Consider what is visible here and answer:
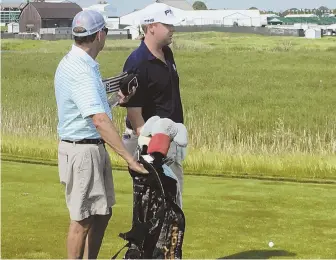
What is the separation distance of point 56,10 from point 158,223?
340ft

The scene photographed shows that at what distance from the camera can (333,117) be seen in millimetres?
19250

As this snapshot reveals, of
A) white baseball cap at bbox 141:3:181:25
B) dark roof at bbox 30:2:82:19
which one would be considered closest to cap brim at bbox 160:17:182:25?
white baseball cap at bbox 141:3:181:25

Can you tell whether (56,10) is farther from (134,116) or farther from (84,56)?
(84,56)

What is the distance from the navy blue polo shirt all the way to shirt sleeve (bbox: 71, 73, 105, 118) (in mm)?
847

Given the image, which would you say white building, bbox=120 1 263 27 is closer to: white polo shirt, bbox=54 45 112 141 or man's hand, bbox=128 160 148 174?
white polo shirt, bbox=54 45 112 141

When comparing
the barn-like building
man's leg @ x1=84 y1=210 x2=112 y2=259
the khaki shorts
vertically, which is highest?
the khaki shorts

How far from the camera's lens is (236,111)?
21484mm

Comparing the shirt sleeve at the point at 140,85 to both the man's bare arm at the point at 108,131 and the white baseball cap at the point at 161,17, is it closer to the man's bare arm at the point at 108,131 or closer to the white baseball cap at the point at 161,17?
the white baseball cap at the point at 161,17

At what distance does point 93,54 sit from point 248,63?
38216 mm

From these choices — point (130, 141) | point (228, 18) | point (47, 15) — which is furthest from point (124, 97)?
point (228, 18)

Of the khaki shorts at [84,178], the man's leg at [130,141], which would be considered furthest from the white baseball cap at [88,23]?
the man's leg at [130,141]

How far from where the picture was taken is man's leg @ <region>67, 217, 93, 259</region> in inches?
188

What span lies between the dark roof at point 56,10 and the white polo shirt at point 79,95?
3971 inches

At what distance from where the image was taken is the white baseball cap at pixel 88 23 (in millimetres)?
4648
